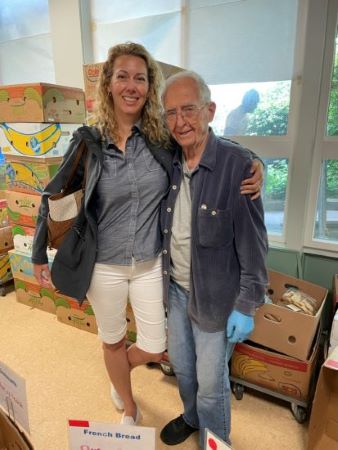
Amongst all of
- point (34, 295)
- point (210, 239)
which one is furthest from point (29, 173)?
point (210, 239)

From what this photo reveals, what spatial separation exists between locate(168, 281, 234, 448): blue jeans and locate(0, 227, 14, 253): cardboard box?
1981mm

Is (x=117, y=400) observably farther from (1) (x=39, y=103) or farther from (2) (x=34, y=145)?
(1) (x=39, y=103)

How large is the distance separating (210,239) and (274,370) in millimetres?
938

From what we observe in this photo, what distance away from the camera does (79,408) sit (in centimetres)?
168

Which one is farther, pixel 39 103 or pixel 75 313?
pixel 75 313

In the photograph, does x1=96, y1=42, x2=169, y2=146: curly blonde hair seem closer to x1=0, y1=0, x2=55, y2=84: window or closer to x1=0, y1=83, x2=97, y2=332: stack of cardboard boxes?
x1=0, y1=83, x2=97, y2=332: stack of cardboard boxes

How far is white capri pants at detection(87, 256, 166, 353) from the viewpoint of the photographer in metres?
1.29

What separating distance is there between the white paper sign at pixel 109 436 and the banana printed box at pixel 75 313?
147cm

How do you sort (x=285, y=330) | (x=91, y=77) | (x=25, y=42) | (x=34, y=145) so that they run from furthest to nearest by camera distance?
1. (x=25, y=42)
2. (x=34, y=145)
3. (x=91, y=77)
4. (x=285, y=330)

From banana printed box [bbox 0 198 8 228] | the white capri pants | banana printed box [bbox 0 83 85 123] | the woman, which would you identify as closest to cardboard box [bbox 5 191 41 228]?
banana printed box [bbox 0 198 8 228]

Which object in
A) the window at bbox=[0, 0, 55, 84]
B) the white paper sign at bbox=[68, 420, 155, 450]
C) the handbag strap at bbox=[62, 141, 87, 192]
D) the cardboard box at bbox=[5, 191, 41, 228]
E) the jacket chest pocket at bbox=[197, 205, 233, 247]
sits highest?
the window at bbox=[0, 0, 55, 84]

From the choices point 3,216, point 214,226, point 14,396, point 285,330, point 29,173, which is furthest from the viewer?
point 3,216

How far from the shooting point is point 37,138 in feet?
7.08

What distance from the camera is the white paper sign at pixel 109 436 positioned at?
78 cm
